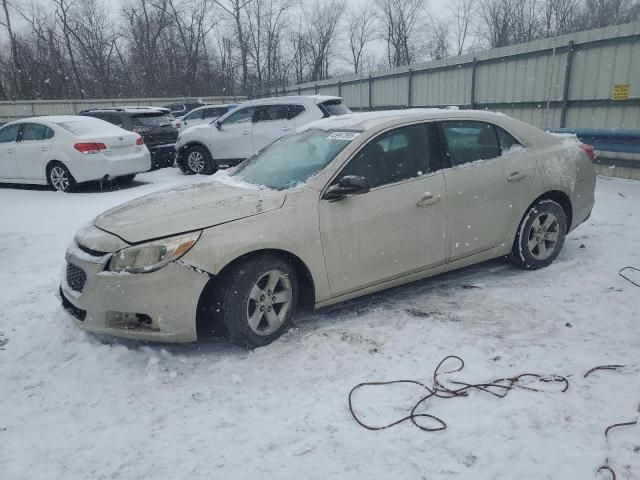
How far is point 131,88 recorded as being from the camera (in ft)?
132

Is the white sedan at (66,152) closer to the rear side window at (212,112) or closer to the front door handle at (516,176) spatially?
the rear side window at (212,112)

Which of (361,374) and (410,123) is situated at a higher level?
(410,123)

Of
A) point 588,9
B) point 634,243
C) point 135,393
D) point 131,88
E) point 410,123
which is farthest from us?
point 131,88

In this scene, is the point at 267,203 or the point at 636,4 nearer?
the point at 267,203

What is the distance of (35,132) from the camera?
9.92m

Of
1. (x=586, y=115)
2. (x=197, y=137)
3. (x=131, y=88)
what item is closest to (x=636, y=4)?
(x=586, y=115)

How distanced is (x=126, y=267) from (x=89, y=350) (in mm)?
764

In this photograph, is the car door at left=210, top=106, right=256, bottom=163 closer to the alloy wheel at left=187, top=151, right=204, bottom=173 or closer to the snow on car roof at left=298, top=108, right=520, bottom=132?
the alloy wheel at left=187, top=151, right=204, bottom=173

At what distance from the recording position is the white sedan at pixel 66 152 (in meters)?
9.33

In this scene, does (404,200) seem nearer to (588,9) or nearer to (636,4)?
(636,4)

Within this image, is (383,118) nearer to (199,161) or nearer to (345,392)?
(345,392)

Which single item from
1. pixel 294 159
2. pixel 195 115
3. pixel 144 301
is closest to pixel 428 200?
pixel 294 159

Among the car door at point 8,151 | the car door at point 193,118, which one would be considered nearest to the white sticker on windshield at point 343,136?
the car door at point 8,151

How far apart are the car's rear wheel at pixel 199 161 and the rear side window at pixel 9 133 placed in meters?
3.48
